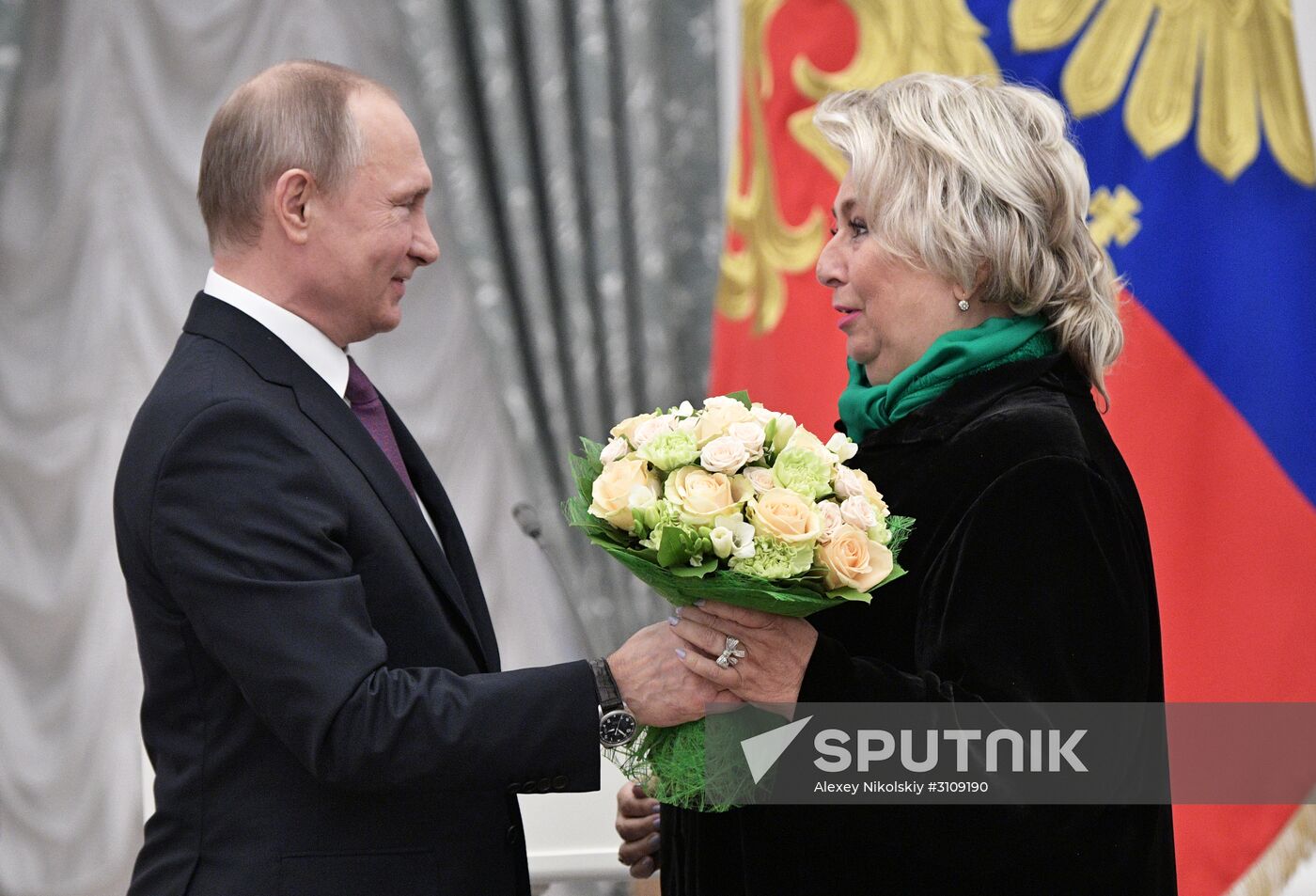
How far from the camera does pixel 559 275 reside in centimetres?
338

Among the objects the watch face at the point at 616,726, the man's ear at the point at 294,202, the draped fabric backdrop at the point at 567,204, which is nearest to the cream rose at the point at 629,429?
the watch face at the point at 616,726

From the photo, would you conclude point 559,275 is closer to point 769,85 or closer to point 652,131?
point 652,131

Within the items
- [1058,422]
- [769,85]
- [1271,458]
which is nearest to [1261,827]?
[1271,458]

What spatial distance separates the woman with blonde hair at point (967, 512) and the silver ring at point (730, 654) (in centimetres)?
1

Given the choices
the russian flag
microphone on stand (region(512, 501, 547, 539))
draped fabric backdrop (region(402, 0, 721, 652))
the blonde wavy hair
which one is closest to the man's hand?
the blonde wavy hair

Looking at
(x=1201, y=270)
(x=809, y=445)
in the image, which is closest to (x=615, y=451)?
(x=809, y=445)

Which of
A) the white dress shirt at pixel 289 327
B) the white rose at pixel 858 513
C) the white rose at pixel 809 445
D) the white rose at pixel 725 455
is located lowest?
the white rose at pixel 858 513

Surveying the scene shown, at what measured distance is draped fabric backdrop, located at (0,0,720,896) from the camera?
3352mm

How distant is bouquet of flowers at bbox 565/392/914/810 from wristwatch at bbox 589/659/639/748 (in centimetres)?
9

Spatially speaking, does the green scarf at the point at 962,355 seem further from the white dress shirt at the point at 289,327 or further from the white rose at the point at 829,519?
the white dress shirt at the point at 289,327

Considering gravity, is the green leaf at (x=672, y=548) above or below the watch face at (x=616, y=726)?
above

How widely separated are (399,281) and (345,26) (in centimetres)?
181

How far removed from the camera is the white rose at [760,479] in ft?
5.35

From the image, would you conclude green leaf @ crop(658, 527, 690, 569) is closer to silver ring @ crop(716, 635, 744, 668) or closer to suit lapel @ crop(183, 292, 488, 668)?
silver ring @ crop(716, 635, 744, 668)
